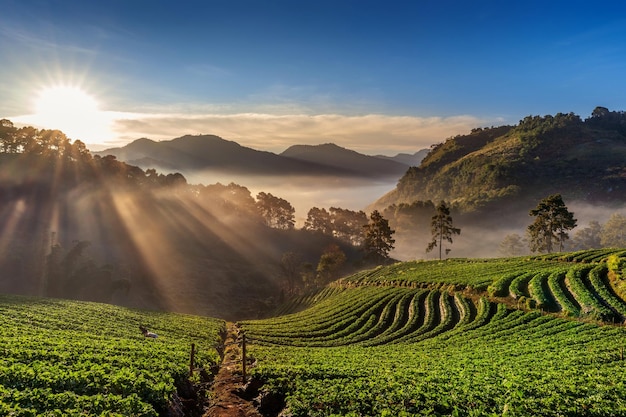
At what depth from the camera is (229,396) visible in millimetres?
26906

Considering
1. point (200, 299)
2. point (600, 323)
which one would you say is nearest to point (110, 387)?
point (600, 323)

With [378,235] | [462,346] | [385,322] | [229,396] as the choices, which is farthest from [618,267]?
[378,235]

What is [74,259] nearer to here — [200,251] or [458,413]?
[200,251]

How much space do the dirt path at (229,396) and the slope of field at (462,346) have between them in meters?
1.87

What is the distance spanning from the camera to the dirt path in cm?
2419

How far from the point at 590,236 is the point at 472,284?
172 meters

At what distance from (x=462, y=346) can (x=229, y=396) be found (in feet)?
83.0

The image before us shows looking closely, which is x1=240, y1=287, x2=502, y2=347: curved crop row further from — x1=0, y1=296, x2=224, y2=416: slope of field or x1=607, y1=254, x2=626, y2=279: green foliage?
x1=607, y1=254, x2=626, y2=279: green foliage

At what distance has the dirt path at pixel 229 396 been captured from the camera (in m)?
24.2

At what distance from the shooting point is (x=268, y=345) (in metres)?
48.4

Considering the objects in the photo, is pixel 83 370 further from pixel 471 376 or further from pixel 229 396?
pixel 471 376

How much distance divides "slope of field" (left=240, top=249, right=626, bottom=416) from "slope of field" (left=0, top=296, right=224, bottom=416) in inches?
268

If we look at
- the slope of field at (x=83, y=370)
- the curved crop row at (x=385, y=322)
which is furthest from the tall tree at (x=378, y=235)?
the slope of field at (x=83, y=370)

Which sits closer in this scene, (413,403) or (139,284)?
(413,403)
